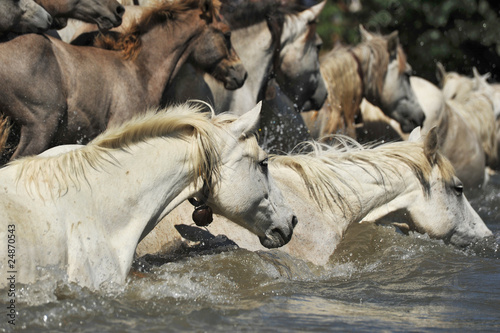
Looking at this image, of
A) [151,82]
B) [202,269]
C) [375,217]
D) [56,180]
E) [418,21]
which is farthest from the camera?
[418,21]

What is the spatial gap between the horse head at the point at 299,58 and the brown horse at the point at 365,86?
85 centimetres

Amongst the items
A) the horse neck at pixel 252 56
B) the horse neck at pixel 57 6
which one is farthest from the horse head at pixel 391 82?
the horse neck at pixel 57 6

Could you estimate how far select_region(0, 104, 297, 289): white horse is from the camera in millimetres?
2998

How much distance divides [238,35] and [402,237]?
2690 mm

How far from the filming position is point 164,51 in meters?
5.37

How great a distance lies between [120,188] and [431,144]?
2155 millimetres

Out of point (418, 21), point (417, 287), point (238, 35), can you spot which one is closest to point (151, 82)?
point (238, 35)

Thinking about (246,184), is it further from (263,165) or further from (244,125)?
(244,125)

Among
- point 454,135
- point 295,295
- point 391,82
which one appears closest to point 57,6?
point 295,295

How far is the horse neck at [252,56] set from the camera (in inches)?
255

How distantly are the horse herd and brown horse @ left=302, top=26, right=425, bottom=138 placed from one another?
0.03m

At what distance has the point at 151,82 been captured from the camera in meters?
5.28

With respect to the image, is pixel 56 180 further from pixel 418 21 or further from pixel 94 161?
pixel 418 21

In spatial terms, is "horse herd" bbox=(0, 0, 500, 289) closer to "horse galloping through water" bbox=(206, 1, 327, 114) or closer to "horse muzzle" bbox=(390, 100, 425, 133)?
"horse galloping through water" bbox=(206, 1, 327, 114)
